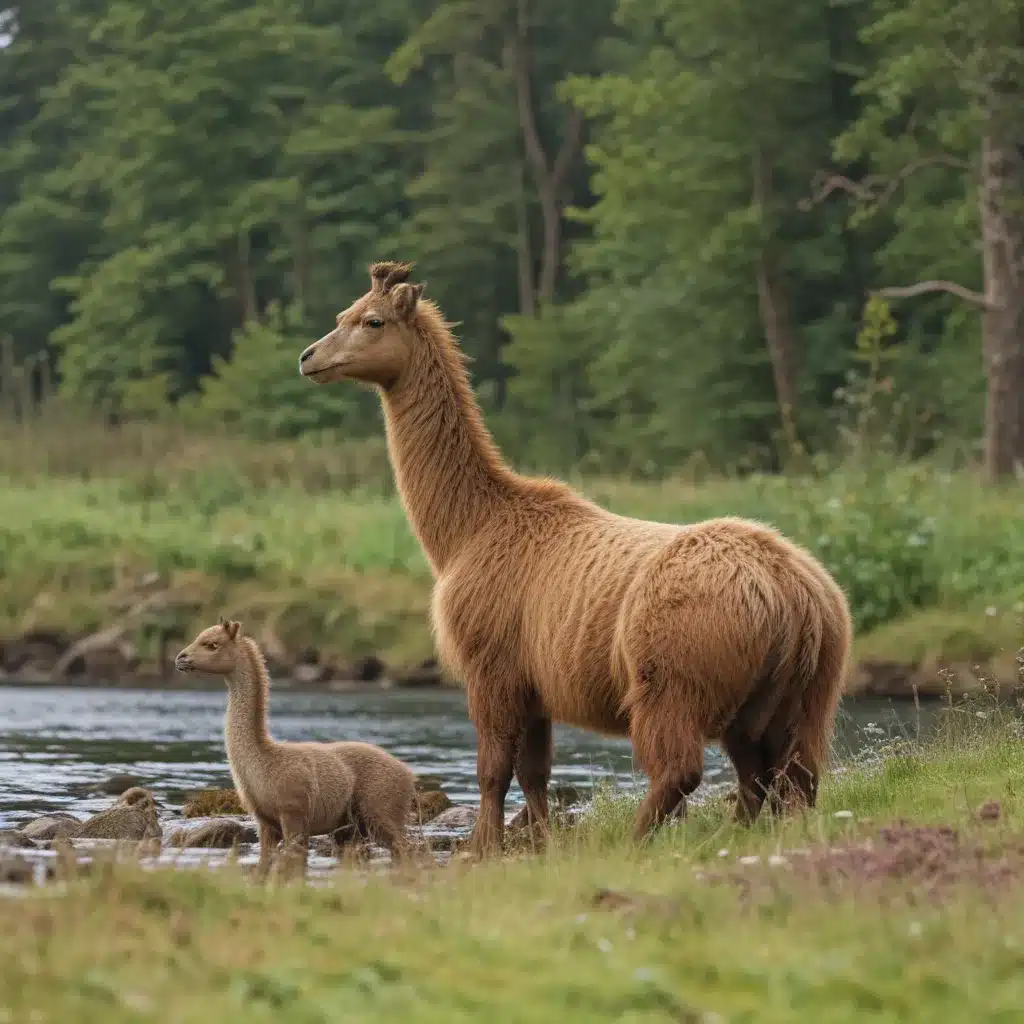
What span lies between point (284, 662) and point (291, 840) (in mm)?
12724

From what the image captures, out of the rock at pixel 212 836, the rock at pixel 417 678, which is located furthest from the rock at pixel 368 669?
the rock at pixel 212 836

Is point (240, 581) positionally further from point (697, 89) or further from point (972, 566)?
point (697, 89)

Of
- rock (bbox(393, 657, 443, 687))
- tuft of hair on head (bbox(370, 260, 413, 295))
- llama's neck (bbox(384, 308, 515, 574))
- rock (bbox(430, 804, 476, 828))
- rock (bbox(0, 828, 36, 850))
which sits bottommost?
rock (bbox(393, 657, 443, 687))

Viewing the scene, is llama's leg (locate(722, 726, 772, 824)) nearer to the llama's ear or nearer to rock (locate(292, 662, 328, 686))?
the llama's ear

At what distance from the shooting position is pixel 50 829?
10789mm

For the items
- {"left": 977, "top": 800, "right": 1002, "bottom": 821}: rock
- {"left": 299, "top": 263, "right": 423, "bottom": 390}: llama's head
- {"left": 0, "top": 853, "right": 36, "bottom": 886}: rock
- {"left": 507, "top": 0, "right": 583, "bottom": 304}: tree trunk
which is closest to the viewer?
{"left": 0, "top": 853, "right": 36, "bottom": 886}: rock

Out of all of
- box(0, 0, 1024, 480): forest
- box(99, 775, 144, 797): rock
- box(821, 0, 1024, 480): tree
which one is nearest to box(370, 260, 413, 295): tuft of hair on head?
box(99, 775, 144, 797): rock

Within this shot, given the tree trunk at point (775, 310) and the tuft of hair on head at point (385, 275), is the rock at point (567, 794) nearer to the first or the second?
the tuft of hair on head at point (385, 275)

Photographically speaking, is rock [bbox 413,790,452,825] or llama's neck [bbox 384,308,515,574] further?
rock [bbox 413,790,452,825]

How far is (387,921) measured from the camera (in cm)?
618

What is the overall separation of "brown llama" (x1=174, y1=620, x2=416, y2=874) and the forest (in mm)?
10136

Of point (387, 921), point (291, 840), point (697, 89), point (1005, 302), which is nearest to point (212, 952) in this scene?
point (387, 921)

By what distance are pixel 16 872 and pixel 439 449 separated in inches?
155

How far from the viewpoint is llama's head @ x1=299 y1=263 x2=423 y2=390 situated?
33.8 ft
